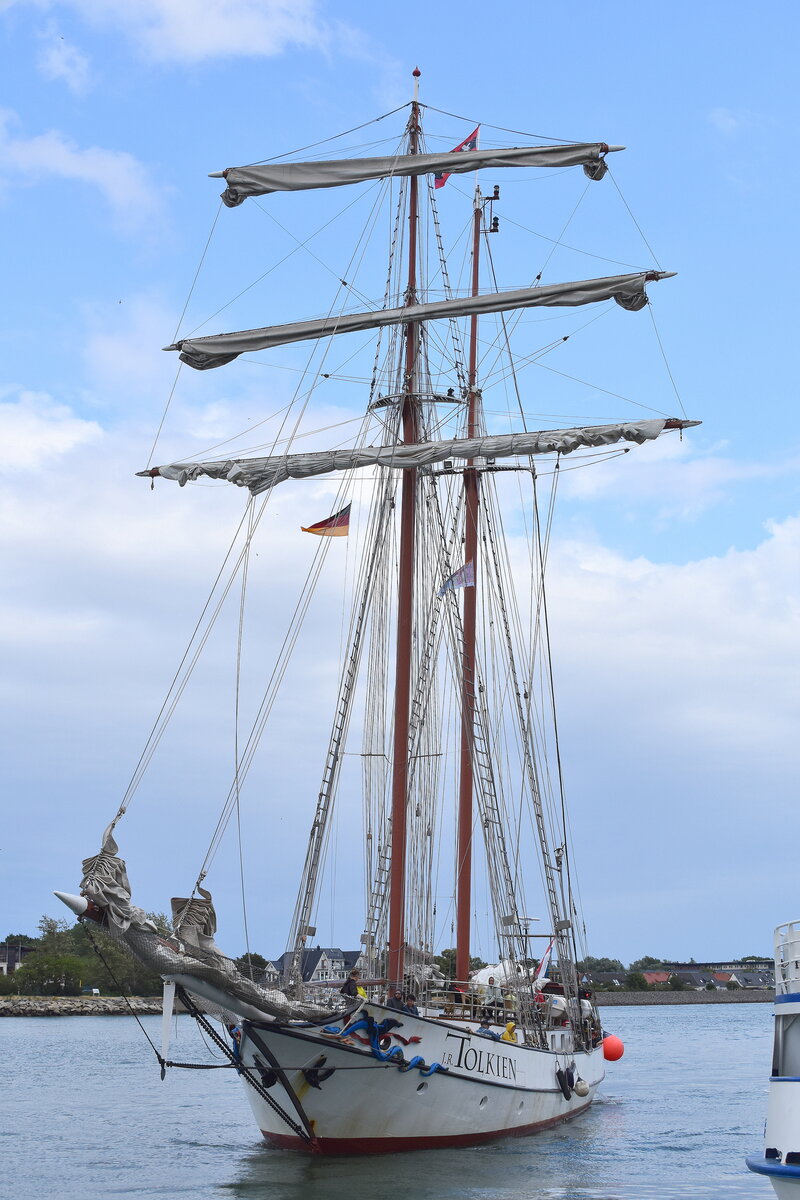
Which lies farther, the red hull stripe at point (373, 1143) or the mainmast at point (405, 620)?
the mainmast at point (405, 620)

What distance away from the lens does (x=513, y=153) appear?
33531mm

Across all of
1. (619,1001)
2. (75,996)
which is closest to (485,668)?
(75,996)

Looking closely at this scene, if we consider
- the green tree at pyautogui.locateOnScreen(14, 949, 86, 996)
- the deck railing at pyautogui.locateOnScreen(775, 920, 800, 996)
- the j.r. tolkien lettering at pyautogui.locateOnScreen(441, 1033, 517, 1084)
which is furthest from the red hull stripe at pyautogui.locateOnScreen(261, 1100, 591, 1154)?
the green tree at pyautogui.locateOnScreen(14, 949, 86, 996)

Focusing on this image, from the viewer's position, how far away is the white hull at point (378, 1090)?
25.2 metres

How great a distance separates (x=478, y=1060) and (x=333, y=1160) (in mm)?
3475

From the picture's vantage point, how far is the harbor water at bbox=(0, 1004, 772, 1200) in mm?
24688

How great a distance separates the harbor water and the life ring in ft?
2.91

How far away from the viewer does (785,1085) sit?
16.3 metres

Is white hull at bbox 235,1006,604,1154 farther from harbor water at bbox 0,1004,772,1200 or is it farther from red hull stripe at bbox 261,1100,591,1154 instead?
harbor water at bbox 0,1004,772,1200

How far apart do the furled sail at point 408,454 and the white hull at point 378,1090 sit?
1274 centimetres

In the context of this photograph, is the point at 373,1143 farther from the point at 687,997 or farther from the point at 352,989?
the point at 687,997

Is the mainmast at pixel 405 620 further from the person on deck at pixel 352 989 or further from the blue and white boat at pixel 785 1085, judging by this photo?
the blue and white boat at pixel 785 1085

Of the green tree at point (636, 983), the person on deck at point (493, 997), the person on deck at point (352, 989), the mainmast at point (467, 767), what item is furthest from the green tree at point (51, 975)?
the person on deck at point (352, 989)

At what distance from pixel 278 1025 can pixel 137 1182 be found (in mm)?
4766
